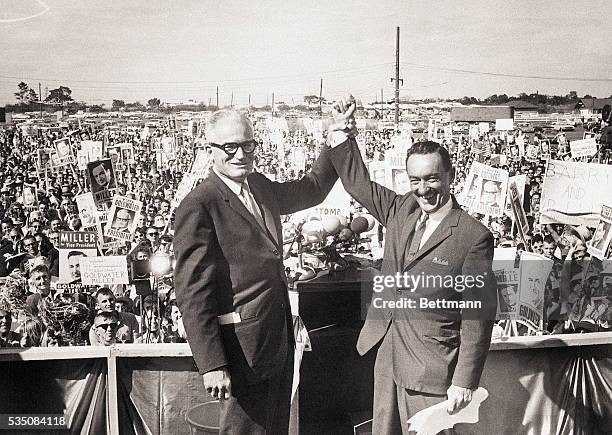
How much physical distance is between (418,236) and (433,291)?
0.73 feet

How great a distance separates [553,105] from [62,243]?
2.29 m

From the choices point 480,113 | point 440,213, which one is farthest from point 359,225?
point 480,113

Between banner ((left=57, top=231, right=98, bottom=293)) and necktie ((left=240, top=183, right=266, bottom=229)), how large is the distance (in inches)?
31.8

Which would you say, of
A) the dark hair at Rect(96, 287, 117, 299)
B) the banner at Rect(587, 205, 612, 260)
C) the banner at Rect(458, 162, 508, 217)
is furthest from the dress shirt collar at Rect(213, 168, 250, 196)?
the banner at Rect(587, 205, 612, 260)

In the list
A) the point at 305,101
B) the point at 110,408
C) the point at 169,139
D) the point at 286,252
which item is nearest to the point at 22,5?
the point at 169,139

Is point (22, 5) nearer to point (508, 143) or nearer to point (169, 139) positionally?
point (169, 139)

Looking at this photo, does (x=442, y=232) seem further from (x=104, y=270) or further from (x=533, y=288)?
(x=104, y=270)

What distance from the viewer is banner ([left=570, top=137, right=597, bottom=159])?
308cm

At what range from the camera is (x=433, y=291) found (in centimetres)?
254

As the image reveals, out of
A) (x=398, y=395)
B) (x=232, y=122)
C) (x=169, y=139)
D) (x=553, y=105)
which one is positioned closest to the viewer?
(x=232, y=122)

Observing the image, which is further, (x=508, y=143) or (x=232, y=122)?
(x=508, y=143)

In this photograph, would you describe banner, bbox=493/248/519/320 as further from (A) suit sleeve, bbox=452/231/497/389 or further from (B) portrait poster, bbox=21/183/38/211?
(B) portrait poster, bbox=21/183/38/211

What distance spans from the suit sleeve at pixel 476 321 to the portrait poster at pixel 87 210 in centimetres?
156

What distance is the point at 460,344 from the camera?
252 centimetres
